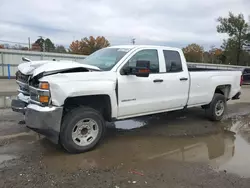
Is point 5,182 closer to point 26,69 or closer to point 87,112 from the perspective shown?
point 87,112

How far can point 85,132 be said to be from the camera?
476 cm

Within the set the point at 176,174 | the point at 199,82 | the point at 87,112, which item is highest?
the point at 199,82

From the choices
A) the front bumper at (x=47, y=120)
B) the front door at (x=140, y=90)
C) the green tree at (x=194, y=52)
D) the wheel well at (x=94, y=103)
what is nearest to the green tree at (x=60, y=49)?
the green tree at (x=194, y=52)

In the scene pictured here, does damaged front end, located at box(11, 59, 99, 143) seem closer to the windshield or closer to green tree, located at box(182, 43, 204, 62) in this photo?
the windshield

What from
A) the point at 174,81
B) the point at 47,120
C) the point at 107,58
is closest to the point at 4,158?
the point at 47,120

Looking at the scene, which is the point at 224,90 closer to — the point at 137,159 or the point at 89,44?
the point at 137,159

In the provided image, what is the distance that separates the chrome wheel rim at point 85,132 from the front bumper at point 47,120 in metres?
0.36

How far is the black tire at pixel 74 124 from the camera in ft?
14.6

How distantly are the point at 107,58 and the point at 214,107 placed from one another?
A: 11.6 feet

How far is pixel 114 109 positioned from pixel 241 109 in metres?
6.40

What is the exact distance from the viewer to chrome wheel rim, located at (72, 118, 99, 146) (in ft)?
15.2

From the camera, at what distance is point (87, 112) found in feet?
15.2

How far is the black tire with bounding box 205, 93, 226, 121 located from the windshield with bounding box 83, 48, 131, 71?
315 centimetres

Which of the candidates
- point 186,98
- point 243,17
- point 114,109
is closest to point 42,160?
point 114,109
